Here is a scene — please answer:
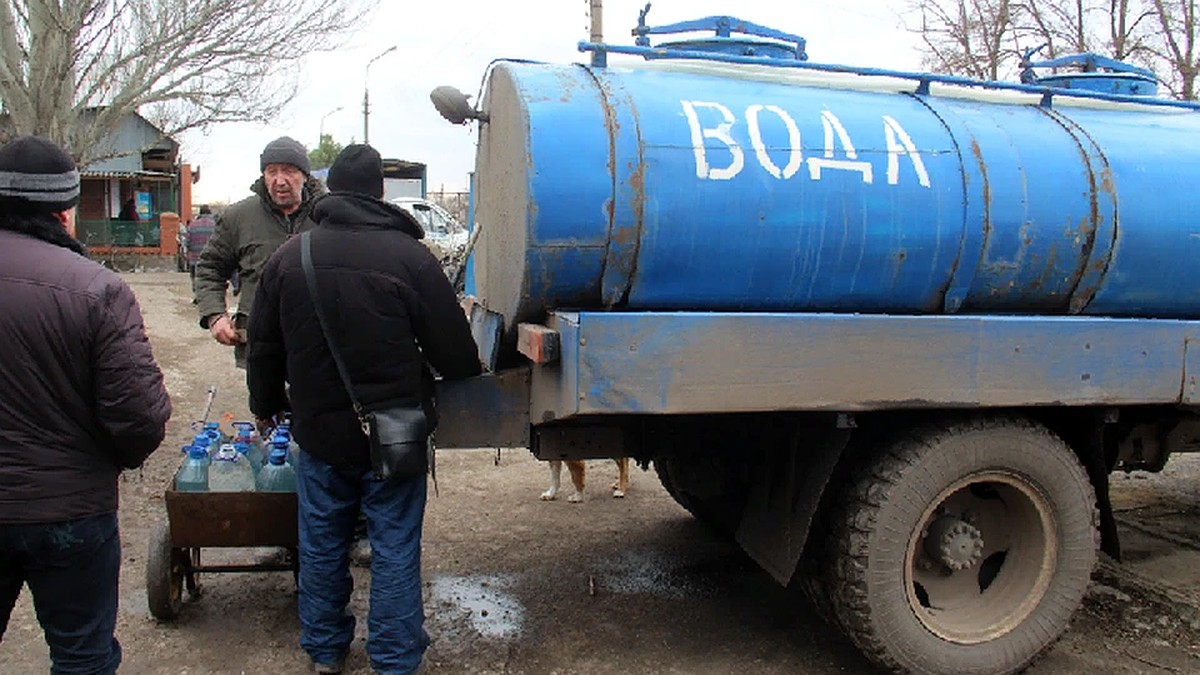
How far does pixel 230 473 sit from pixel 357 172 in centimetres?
135

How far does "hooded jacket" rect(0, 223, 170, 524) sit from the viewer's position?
2471 mm

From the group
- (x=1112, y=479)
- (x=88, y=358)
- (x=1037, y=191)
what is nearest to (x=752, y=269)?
(x=1037, y=191)

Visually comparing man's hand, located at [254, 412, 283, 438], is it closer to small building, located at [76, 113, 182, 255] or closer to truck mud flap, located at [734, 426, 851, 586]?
truck mud flap, located at [734, 426, 851, 586]

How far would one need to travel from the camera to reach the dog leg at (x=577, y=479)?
5832 mm

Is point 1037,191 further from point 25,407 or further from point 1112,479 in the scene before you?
point 1112,479

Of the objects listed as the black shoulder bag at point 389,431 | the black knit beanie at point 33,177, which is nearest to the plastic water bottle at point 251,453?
the black shoulder bag at point 389,431

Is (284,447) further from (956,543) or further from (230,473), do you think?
(956,543)

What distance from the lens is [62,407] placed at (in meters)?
2.54

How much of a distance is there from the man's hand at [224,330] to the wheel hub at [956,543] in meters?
3.13

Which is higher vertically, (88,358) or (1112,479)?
(88,358)

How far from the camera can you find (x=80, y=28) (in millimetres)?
11758

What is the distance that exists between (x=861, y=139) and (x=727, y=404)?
114 centimetres

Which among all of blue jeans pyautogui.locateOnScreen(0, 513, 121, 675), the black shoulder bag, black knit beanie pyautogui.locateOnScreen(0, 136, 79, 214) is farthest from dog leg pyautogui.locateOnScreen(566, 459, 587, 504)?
black knit beanie pyautogui.locateOnScreen(0, 136, 79, 214)

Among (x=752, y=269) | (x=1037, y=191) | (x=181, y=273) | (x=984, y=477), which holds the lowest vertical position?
(x=181, y=273)
